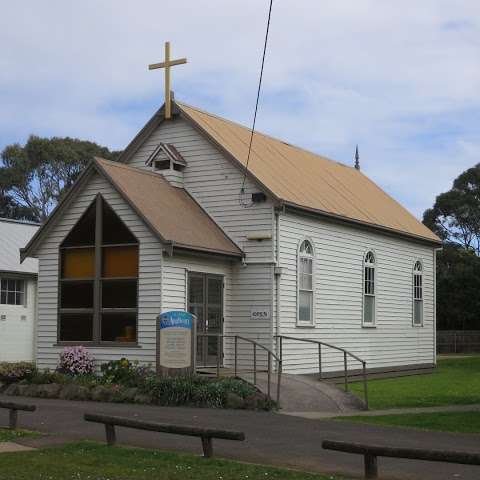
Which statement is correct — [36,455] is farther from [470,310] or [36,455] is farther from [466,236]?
[466,236]

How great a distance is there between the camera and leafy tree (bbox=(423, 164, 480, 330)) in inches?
2009

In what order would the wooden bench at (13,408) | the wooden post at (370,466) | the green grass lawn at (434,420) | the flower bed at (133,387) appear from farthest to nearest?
the flower bed at (133,387), the green grass lawn at (434,420), the wooden bench at (13,408), the wooden post at (370,466)

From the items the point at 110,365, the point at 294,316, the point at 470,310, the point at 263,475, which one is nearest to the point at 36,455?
the point at 263,475

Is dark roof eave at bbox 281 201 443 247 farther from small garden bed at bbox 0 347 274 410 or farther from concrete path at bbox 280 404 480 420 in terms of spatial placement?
concrete path at bbox 280 404 480 420

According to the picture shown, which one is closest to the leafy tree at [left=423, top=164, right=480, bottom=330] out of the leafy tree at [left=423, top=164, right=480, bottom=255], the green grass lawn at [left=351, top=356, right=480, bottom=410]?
the leafy tree at [left=423, top=164, right=480, bottom=255]

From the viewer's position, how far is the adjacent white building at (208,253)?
21250 millimetres

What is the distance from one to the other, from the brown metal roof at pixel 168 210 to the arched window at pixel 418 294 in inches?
380

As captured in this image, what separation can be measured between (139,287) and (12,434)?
7.90 m

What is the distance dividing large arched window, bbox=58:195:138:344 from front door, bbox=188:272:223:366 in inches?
60.6

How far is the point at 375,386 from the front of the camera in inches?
960

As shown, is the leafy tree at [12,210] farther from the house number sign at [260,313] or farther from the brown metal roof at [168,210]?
the house number sign at [260,313]

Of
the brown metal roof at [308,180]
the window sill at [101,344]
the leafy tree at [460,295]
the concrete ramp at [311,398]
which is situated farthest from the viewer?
Answer: the leafy tree at [460,295]

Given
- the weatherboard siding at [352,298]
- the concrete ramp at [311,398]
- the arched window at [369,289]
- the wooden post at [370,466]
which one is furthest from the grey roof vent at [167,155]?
the wooden post at [370,466]

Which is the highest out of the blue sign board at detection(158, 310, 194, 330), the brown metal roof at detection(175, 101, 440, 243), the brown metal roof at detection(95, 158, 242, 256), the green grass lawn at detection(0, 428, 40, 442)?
the brown metal roof at detection(175, 101, 440, 243)
